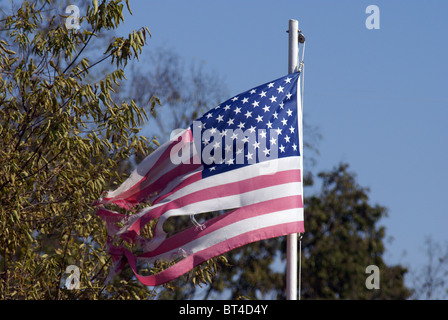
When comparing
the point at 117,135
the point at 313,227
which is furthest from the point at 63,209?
the point at 313,227

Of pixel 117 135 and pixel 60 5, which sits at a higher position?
pixel 60 5

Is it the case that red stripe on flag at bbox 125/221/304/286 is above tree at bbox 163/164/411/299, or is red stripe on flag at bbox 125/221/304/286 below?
below

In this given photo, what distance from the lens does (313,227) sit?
31000 mm

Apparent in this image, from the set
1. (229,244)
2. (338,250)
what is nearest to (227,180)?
(229,244)

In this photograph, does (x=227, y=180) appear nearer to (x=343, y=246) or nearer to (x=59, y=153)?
(x=59, y=153)

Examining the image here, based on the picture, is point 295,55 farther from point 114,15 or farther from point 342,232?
point 342,232

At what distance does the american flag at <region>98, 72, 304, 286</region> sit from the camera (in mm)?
10500

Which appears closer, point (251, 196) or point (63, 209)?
point (251, 196)

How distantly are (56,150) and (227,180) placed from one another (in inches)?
135

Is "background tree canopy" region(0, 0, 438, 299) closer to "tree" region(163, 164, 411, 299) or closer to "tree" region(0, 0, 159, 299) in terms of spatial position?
"tree" region(0, 0, 159, 299)

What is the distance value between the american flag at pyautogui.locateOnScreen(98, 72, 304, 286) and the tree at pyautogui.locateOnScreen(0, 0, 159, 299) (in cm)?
191

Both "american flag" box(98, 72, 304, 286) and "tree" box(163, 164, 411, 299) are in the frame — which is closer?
"american flag" box(98, 72, 304, 286)

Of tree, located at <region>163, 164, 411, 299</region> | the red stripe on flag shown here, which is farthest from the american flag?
tree, located at <region>163, 164, 411, 299</region>
